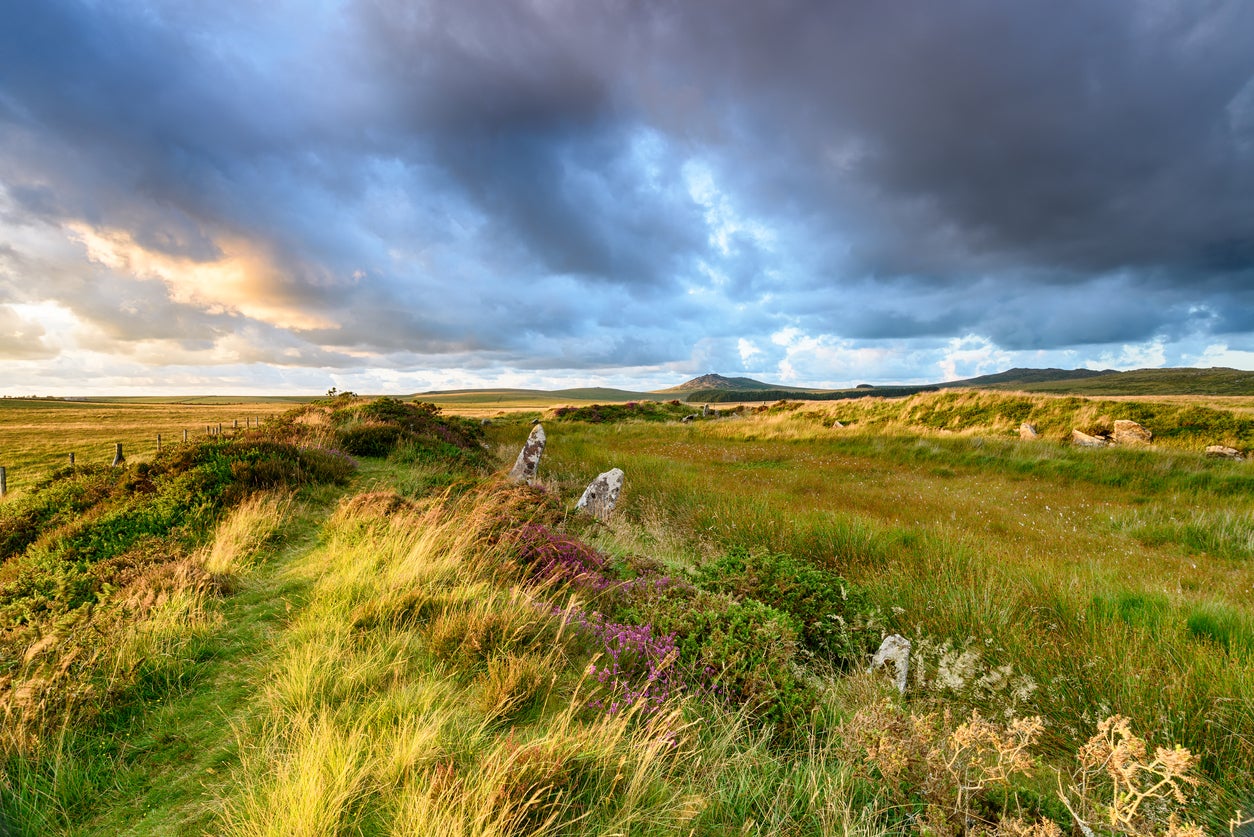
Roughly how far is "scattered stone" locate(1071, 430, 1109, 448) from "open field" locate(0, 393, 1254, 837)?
832 centimetres

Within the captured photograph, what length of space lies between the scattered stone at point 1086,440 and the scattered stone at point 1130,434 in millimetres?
513

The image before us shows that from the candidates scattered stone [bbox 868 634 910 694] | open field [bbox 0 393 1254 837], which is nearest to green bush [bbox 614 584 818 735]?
open field [bbox 0 393 1254 837]

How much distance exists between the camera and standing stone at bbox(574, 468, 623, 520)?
9.91 m

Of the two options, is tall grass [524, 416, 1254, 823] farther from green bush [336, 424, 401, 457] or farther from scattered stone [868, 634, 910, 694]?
green bush [336, 424, 401, 457]

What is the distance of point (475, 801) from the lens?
213cm

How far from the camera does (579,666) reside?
377 cm

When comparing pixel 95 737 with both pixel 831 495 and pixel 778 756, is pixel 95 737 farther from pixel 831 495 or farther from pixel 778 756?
pixel 831 495

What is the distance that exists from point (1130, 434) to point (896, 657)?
19.3 m

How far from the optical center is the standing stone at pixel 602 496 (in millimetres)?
9906

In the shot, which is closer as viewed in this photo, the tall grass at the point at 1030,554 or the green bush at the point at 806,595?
the tall grass at the point at 1030,554

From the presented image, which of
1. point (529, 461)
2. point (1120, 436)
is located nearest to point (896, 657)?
point (529, 461)

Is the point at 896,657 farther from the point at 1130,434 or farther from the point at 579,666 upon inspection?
the point at 1130,434

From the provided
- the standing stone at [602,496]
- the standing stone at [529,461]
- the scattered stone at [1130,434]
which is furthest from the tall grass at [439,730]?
the scattered stone at [1130,434]

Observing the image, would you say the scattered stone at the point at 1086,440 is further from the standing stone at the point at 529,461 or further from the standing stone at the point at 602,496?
the standing stone at the point at 529,461
